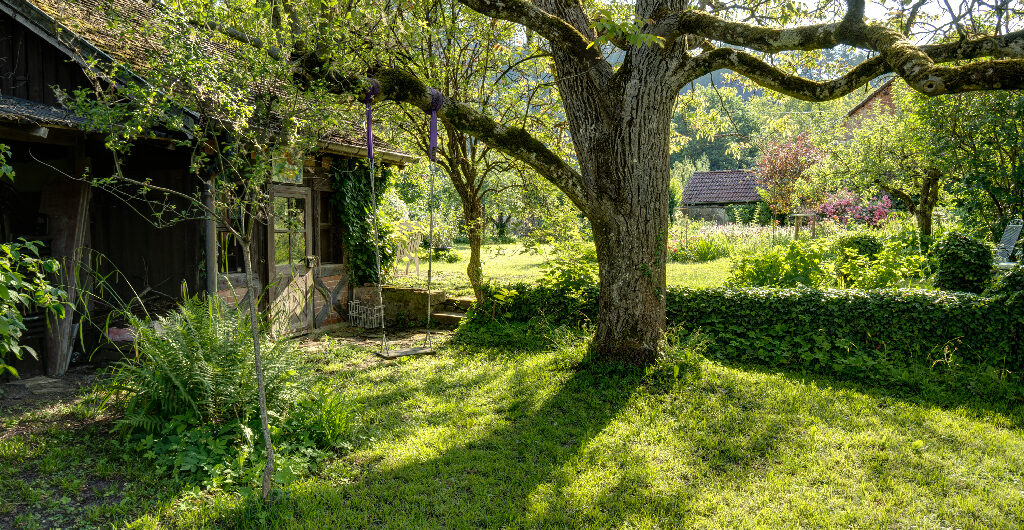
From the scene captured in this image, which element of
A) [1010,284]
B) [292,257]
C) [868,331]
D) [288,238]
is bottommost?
[868,331]

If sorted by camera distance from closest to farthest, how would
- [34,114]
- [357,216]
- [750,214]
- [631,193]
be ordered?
[34,114] < [631,193] < [357,216] < [750,214]

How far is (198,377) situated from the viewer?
156 inches

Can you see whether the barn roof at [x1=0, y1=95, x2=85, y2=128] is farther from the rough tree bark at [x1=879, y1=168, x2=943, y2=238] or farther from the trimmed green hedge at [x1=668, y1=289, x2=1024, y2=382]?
the rough tree bark at [x1=879, y1=168, x2=943, y2=238]

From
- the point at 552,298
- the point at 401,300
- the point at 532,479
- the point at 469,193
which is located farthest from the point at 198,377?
the point at 469,193

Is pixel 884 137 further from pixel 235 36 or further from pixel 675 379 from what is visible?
pixel 235 36

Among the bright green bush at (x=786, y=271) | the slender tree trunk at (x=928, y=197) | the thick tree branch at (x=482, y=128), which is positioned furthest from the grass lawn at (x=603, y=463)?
the slender tree trunk at (x=928, y=197)

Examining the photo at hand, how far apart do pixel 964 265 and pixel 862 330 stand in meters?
2.32

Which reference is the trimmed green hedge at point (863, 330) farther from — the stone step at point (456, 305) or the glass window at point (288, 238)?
the glass window at point (288, 238)

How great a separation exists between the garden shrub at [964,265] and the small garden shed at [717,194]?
2003 centimetres

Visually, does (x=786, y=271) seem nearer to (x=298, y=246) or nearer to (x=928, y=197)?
(x=928, y=197)

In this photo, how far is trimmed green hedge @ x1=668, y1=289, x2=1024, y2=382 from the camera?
5801mm

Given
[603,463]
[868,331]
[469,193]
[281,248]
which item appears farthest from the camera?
[469,193]

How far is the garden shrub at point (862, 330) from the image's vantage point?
18.9 feet

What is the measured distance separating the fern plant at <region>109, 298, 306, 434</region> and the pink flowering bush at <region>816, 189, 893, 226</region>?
18321 millimetres
